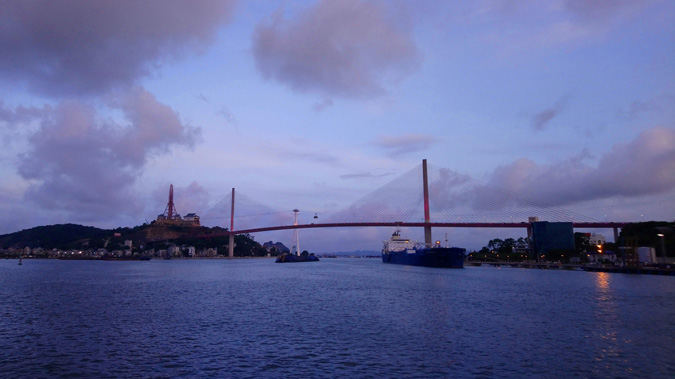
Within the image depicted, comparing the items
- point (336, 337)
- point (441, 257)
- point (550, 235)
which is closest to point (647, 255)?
point (550, 235)

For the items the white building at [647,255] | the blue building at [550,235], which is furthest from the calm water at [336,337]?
the blue building at [550,235]

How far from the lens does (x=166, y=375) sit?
12.1 meters

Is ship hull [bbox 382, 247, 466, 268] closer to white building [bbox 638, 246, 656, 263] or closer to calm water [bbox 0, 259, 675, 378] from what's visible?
white building [bbox 638, 246, 656, 263]

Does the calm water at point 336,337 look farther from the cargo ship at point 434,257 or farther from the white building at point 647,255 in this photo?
the cargo ship at point 434,257

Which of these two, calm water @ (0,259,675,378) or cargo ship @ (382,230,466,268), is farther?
cargo ship @ (382,230,466,268)

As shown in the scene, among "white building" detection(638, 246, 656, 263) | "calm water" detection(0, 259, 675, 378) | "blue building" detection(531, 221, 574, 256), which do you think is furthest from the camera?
"blue building" detection(531, 221, 574, 256)

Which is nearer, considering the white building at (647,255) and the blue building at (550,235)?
the white building at (647,255)

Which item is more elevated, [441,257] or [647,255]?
[647,255]

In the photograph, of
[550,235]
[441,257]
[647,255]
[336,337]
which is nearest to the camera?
[336,337]

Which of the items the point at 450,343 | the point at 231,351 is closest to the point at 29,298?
the point at 231,351

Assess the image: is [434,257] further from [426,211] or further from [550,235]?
[550,235]

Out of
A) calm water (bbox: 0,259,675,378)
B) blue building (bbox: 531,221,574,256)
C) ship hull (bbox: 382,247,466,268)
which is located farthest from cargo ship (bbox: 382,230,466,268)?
calm water (bbox: 0,259,675,378)

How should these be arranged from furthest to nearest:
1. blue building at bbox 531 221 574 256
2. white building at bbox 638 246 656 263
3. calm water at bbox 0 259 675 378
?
1. blue building at bbox 531 221 574 256
2. white building at bbox 638 246 656 263
3. calm water at bbox 0 259 675 378

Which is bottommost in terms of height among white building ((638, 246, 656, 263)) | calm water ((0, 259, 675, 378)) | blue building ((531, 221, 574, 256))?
calm water ((0, 259, 675, 378))
